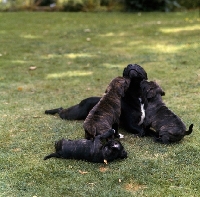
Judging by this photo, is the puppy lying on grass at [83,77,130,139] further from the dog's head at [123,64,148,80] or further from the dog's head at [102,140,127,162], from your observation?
the dog's head at [102,140,127,162]

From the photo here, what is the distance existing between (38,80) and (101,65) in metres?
1.94

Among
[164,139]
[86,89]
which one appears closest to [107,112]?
[164,139]

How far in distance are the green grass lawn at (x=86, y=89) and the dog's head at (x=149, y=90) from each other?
0.61 m

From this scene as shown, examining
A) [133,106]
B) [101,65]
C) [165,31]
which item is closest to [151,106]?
[133,106]

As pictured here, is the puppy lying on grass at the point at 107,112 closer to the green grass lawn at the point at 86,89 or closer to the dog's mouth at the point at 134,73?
the dog's mouth at the point at 134,73

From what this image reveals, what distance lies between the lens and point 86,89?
26.6 feet

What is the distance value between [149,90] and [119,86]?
0.42 m

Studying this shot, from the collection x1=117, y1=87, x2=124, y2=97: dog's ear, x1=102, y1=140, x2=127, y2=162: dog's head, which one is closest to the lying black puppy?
x1=102, y1=140, x2=127, y2=162: dog's head

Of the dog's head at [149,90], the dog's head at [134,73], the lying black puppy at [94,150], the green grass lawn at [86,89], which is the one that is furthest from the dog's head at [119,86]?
the lying black puppy at [94,150]

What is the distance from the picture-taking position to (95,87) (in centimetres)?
823

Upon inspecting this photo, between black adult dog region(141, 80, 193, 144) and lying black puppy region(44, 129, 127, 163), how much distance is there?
70 centimetres

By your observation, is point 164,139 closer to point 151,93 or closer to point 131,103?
point 151,93

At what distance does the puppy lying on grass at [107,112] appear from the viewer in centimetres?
484

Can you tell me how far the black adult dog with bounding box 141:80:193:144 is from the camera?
4945 millimetres
